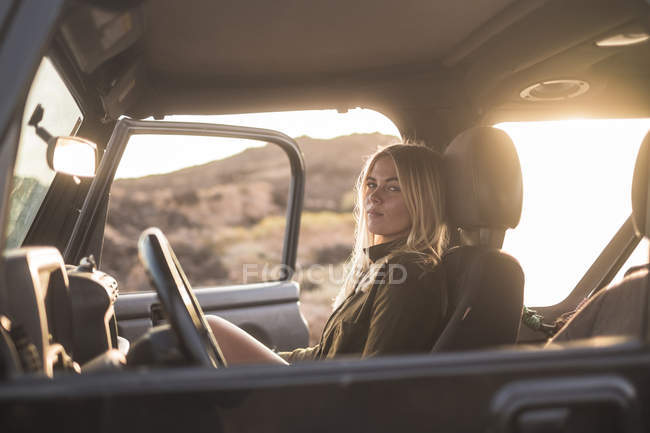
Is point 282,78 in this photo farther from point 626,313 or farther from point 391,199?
point 626,313

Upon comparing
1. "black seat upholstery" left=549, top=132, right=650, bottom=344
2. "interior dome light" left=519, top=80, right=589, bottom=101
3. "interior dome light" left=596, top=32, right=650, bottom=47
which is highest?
"interior dome light" left=596, top=32, right=650, bottom=47

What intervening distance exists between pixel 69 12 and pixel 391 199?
1.44 m

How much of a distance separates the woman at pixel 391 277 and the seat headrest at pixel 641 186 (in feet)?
2.02

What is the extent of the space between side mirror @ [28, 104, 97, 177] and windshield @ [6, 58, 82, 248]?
1.1 inches

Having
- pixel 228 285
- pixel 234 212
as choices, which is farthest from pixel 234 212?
pixel 228 285

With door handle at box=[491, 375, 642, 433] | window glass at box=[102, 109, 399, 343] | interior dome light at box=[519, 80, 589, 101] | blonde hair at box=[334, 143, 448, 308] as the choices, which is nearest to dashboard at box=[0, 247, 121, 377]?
door handle at box=[491, 375, 642, 433]

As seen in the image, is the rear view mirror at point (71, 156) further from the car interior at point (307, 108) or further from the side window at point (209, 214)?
the side window at point (209, 214)

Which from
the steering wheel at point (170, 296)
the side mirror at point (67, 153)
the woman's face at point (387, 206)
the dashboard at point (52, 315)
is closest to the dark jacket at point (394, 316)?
the woman's face at point (387, 206)

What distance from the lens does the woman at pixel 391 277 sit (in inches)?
69.5

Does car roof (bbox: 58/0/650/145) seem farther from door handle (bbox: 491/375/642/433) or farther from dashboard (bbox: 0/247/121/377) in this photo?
door handle (bbox: 491/375/642/433)

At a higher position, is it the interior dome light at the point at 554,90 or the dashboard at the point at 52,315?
the interior dome light at the point at 554,90

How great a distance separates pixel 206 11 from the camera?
1790 mm

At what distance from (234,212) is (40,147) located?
23424mm

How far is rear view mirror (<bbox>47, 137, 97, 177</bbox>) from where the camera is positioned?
52.8 inches
